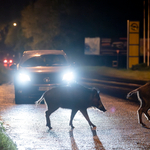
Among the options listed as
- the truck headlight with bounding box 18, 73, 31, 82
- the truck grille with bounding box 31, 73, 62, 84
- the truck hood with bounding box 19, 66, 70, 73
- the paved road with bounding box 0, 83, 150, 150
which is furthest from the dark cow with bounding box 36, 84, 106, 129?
the truck headlight with bounding box 18, 73, 31, 82

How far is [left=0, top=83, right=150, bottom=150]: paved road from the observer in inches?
253

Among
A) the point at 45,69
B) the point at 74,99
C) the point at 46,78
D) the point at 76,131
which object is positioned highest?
the point at 45,69

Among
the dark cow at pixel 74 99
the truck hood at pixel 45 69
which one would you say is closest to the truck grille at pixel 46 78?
the truck hood at pixel 45 69

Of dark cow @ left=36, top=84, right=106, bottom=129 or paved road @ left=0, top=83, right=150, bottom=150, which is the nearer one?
paved road @ left=0, top=83, right=150, bottom=150

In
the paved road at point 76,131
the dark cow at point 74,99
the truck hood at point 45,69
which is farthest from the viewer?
the truck hood at point 45,69

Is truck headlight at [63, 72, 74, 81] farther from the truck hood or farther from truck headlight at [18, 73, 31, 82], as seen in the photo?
truck headlight at [18, 73, 31, 82]

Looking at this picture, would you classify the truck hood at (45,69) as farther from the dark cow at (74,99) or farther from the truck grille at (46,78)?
the dark cow at (74,99)

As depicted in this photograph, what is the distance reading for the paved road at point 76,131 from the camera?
642 centimetres

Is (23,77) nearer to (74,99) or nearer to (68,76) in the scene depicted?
(68,76)

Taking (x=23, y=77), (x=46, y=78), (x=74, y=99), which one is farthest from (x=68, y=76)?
(x=74, y=99)

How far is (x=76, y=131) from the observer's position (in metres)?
7.67

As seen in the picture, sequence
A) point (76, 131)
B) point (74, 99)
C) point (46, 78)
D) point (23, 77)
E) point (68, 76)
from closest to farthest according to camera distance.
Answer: point (76, 131)
point (74, 99)
point (46, 78)
point (23, 77)
point (68, 76)

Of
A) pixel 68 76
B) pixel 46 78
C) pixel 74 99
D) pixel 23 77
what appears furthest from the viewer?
pixel 68 76

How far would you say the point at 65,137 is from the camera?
23.2ft
